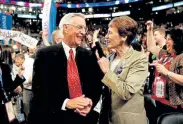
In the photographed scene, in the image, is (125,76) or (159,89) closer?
(125,76)

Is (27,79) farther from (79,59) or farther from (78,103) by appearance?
(78,103)

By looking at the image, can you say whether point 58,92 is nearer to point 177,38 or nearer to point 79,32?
point 79,32

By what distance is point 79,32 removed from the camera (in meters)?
2.41

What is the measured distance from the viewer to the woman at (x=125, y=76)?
237 cm

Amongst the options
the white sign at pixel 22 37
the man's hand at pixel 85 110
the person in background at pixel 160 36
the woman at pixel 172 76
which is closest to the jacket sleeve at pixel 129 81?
the man's hand at pixel 85 110

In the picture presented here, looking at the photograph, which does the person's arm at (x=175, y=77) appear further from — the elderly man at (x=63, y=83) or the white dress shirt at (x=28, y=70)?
the white dress shirt at (x=28, y=70)

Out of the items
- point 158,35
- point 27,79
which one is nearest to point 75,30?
point 27,79

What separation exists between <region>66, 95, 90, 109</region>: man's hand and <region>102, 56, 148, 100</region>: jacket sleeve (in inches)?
8.9

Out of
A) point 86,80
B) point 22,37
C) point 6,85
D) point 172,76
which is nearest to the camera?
point 86,80

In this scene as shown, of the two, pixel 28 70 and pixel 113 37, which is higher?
pixel 113 37

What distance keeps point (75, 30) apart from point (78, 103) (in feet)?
1.93

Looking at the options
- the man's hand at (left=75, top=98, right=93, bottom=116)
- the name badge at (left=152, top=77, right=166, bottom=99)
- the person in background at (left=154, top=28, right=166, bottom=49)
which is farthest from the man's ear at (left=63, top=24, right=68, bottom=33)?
the person in background at (left=154, top=28, right=166, bottom=49)

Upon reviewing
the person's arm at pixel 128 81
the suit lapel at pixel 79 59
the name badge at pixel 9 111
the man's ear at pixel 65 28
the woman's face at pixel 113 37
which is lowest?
the name badge at pixel 9 111

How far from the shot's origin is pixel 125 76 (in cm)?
247
